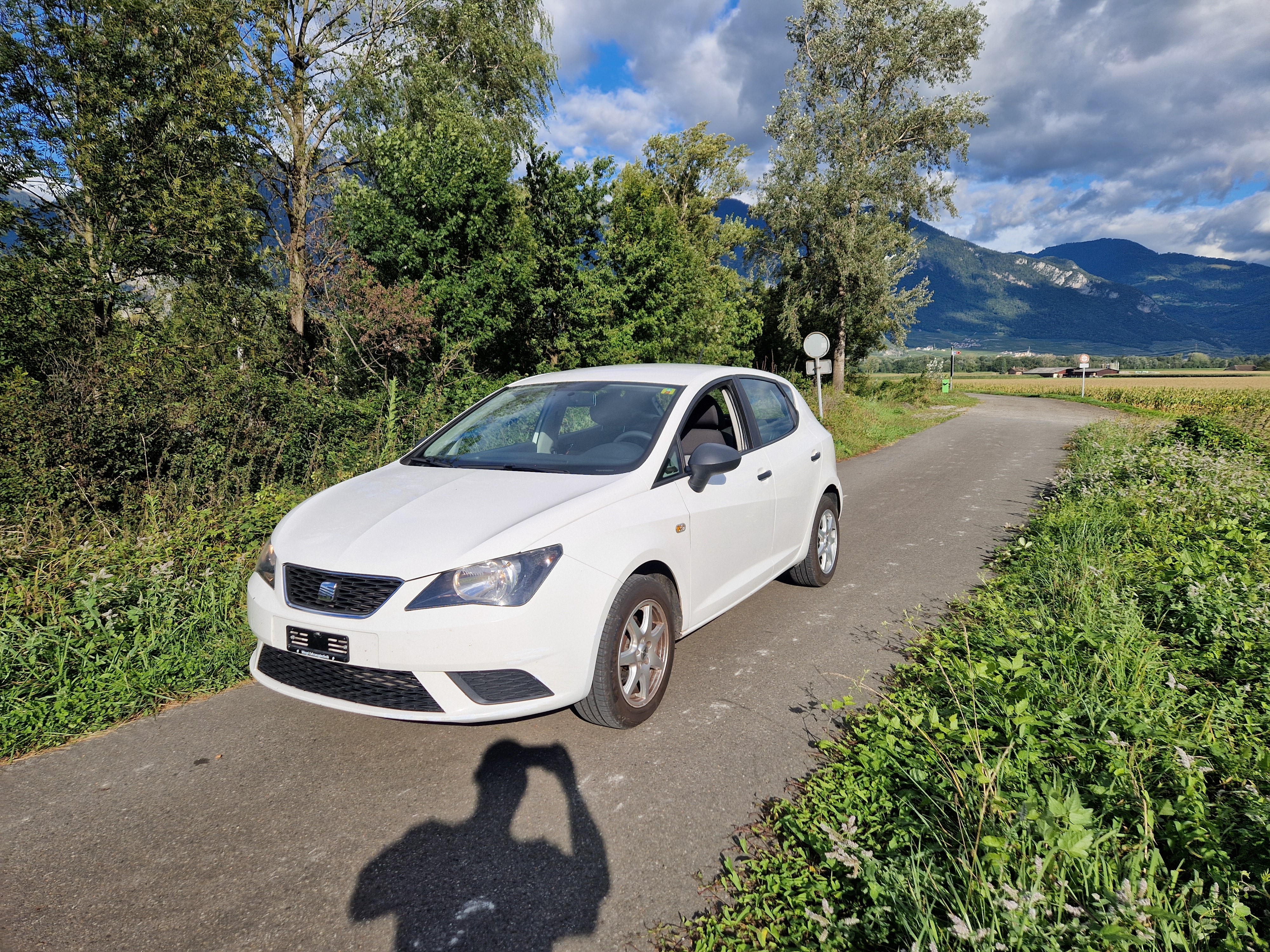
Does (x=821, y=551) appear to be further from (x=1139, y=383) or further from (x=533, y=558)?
(x=1139, y=383)

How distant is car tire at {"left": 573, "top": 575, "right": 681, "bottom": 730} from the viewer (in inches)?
122

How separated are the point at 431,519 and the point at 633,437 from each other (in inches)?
49.7

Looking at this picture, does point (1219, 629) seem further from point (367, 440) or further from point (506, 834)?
point (367, 440)

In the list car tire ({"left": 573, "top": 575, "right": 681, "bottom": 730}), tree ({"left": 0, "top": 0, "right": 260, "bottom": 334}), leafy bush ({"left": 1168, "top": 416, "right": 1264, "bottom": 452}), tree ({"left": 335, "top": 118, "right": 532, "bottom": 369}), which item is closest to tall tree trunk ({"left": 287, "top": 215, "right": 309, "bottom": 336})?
tree ({"left": 0, "top": 0, "right": 260, "bottom": 334})

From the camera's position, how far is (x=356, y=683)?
9.41ft

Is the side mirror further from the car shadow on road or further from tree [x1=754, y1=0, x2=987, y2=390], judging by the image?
tree [x1=754, y1=0, x2=987, y2=390]

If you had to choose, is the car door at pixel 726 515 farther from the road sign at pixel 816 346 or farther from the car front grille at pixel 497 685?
the road sign at pixel 816 346

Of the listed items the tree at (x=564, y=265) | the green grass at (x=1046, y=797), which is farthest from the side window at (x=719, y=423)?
the tree at (x=564, y=265)

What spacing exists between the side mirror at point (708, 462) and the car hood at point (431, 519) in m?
0.44

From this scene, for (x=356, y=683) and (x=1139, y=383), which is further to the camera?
(x=1139, y=383)

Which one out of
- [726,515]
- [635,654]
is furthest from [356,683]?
[726,515]

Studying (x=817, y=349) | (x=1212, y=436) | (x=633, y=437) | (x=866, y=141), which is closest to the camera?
(x=633, y=437)

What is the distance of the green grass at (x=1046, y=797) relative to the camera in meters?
1.97

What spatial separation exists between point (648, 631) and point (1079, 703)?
1983 mm
